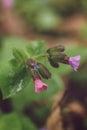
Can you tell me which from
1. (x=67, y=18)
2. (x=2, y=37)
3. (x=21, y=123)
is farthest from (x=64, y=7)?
(x=21, y=123)

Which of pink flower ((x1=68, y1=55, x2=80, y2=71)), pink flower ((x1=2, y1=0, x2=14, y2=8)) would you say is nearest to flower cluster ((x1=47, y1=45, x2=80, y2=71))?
pink flower ((x1=68, y1=55, x2=80, y2=71))

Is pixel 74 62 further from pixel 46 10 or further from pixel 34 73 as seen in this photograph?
pixel 46 10

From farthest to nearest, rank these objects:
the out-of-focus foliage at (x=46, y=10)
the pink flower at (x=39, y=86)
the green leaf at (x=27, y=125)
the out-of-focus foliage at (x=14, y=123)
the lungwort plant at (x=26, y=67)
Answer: the out-of-focus foliage at (x=46, y=10)
the green leaf at (x=27, y=125)
the out-of-focus foliage at (x=14, y=123)
the lungwort plant at (x=26, y=67)
the pink flower at (x=39, y=86)

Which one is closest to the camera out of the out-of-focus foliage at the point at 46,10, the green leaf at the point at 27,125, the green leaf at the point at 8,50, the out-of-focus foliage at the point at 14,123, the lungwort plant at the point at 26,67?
the lungwort plant at the point at 26,67

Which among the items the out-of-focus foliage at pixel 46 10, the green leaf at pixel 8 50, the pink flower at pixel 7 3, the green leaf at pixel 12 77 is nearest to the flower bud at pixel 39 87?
the green leaf at pixel 12 77

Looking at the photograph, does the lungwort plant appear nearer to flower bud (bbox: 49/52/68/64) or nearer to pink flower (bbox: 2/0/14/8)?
flower bud (bbox: 49/52/68/64)

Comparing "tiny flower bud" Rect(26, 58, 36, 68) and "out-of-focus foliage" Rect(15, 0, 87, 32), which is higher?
"tiny flower bud" Rect(26, 58, 36, 68)

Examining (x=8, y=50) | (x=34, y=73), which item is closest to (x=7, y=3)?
(x=8, y=50)

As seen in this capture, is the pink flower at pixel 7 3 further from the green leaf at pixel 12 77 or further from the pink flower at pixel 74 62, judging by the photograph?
the pink flower at pixel 74 62

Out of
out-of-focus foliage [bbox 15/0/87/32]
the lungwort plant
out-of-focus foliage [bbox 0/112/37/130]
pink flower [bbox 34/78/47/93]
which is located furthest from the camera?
out-of-focus foliage [bbox 15/0/87/32]

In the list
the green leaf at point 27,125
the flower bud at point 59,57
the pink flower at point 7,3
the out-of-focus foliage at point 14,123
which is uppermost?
the flower bud at point 59,57
